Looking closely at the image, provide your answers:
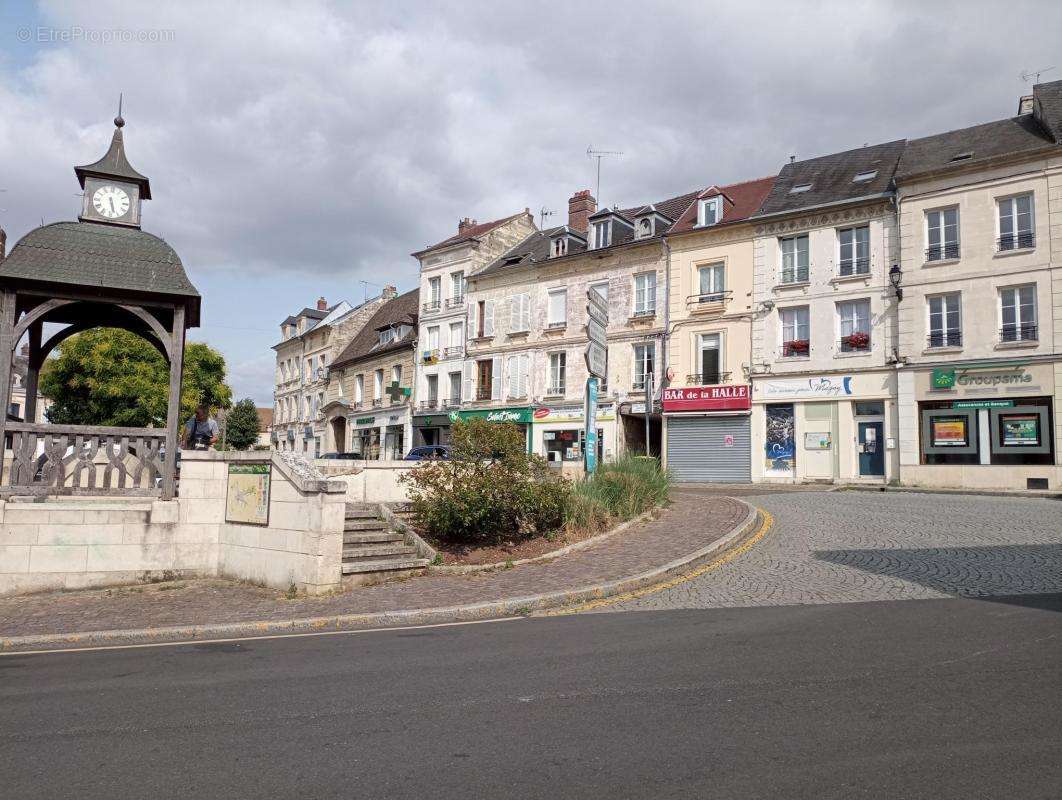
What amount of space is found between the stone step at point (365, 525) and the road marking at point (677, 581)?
12.8 ft

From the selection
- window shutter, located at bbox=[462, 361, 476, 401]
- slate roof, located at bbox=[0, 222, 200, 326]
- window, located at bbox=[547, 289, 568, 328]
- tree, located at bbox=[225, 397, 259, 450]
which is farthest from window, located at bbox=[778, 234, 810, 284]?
tree, located at bbox=[225, 397, 259, 450]

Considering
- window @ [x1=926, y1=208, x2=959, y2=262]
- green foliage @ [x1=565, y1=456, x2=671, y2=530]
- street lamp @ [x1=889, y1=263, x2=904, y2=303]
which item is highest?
window @ [x1=926, y1=208, x2=959, y2=262]

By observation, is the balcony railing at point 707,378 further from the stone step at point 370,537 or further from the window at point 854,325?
the stone step at point 370,537

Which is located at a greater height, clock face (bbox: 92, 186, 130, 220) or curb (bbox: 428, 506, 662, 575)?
clock face (bbox: 92, 186, 130, 220)

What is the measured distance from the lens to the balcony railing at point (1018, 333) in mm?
23297

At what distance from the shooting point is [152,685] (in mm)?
5617

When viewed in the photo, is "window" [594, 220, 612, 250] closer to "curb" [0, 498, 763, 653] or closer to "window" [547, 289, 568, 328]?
"window" [547, 289, 568, 328]

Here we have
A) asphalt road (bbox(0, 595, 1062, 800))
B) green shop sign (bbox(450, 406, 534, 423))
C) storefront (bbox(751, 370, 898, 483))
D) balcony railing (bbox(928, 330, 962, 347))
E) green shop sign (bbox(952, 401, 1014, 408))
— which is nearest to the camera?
asphalt road (bbox(0, 595, 1062, 800))

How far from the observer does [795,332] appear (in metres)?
28.1

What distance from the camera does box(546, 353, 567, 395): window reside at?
34.2 m

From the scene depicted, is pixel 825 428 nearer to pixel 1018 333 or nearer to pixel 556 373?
pixel 1018 333

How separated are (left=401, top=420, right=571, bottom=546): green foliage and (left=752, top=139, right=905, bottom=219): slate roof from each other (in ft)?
66.2

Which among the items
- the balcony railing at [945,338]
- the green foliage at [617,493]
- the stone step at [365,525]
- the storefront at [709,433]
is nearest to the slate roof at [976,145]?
the balcony railing at [945,338]

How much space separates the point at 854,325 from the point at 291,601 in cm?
2301
